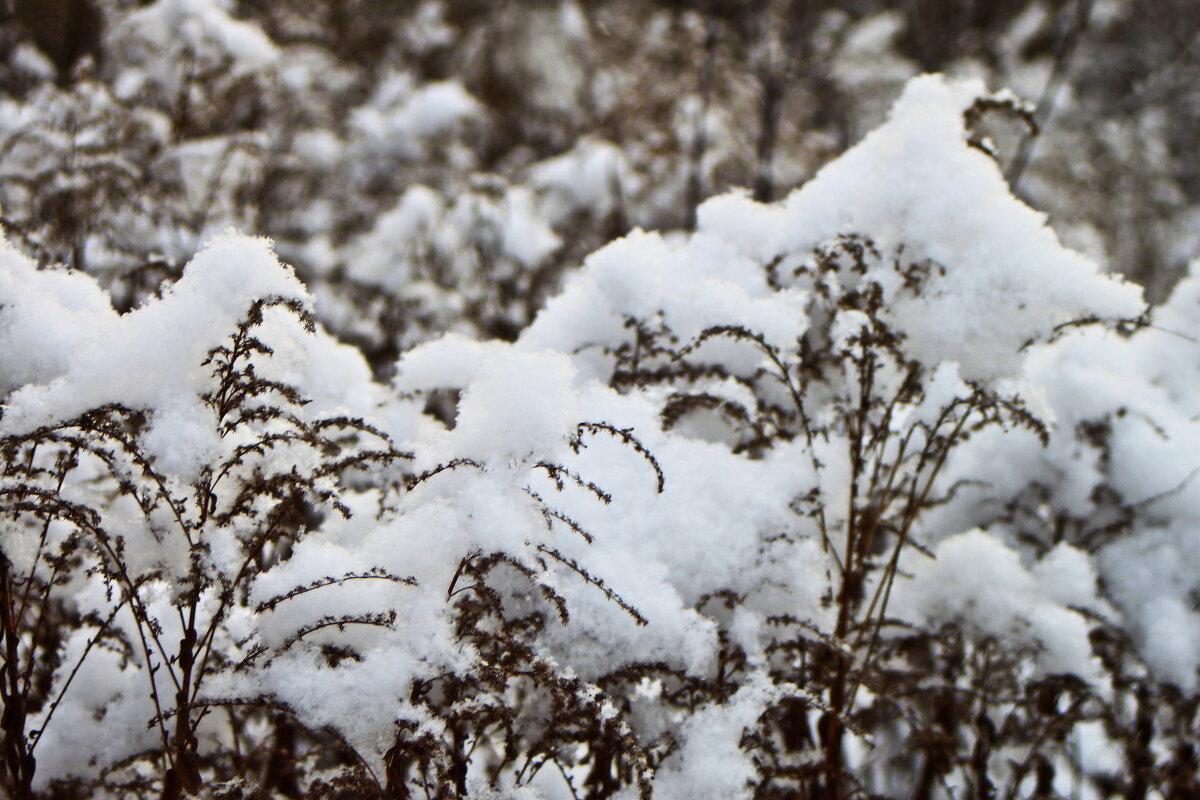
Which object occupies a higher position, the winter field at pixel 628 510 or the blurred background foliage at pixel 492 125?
the blurred background foliage at pixel 492 125

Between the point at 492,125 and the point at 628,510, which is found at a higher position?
the point at 492,125

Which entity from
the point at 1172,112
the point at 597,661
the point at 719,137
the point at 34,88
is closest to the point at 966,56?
the point at 1172,112

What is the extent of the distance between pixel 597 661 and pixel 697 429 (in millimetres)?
774

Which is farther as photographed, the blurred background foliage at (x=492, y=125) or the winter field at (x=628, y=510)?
the blurred background foliage at (x=492, y=125)

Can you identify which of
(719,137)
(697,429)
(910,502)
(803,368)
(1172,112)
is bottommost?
(910,502)

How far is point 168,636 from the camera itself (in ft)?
7.00

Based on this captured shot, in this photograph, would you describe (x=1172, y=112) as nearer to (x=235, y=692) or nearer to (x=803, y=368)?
(x=803, y=368)

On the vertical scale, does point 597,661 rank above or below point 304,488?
below

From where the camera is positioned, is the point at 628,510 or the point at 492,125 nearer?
the point at 628,510

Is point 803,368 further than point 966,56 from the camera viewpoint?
No

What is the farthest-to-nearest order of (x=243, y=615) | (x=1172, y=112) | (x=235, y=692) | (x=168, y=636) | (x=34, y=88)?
(x=1172, y=112) → (x=34, y=88) → (x=243, y=615) → (x=168, y=636) → (x=235, y=692)

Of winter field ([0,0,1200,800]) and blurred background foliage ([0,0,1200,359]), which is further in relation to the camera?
blurred background foliage ([0,0,1200,359])

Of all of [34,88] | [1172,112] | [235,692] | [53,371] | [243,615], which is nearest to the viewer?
[235,692]

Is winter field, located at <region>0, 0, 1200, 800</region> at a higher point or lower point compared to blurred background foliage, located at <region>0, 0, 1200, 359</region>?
lower
